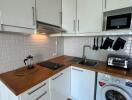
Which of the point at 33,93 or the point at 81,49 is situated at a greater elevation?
the point at 81,49

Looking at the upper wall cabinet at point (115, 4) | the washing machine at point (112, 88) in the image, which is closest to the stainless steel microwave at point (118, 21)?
the upper wall cabinet at point (115, 4)

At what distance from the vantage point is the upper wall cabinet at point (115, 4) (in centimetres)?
120

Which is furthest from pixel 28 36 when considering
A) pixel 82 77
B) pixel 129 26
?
pixel 129 26

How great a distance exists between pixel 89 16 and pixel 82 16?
133 mm

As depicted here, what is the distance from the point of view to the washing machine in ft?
3.81

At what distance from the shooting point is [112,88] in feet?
4.11

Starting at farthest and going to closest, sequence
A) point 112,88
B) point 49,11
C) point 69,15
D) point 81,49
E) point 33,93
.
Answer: point 81,49 → point 69,15 → point 49,11 → point 112,88 → point 33,93

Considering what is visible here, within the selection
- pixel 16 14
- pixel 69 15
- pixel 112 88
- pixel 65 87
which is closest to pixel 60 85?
pixel 65 87

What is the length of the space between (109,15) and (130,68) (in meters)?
0.88

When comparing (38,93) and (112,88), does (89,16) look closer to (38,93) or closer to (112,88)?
(112,88)

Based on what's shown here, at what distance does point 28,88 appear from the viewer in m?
0.93

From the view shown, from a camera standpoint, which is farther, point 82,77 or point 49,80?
point 82,77

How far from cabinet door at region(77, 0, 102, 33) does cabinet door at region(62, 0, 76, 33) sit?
10 centimetres

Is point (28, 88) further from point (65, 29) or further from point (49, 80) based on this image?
point (65, 29)
